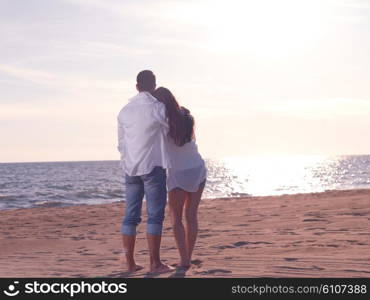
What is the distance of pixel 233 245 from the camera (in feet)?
25.9

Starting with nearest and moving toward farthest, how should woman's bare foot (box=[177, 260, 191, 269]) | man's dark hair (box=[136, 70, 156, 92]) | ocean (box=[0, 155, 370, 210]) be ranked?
woman's bare foot (box=[177, 260, 191, 269]), man's dark hair (box=[136, 70, 156, 92]), ocean (box=[0, 155, 370, 210])

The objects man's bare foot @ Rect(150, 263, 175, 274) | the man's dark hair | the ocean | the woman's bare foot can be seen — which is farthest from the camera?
the ocean

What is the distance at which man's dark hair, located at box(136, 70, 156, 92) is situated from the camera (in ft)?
20.2

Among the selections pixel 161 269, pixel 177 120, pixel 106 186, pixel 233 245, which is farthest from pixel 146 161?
pixel 106 186

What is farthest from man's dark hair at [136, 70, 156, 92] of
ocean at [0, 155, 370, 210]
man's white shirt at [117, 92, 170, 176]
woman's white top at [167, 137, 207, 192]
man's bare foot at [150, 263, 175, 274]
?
ocean at [0, 155, 370, 210]

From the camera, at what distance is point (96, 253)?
25.5ft

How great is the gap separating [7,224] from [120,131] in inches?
309

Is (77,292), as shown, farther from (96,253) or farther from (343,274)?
(96,253)

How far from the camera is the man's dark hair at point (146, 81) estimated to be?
6164mm

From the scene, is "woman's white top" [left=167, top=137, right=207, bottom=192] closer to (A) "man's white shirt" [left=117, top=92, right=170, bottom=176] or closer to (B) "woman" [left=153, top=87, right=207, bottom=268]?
(B) "woman" [left=153, top=87, right=207, bottom=268]

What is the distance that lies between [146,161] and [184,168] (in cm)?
39

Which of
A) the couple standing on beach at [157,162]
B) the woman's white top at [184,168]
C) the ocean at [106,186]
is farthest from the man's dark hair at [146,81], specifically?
the ocean at [106,186]

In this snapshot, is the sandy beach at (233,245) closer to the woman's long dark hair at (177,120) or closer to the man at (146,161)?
the man at (146,161)

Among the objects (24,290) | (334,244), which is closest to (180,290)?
(24,290)
